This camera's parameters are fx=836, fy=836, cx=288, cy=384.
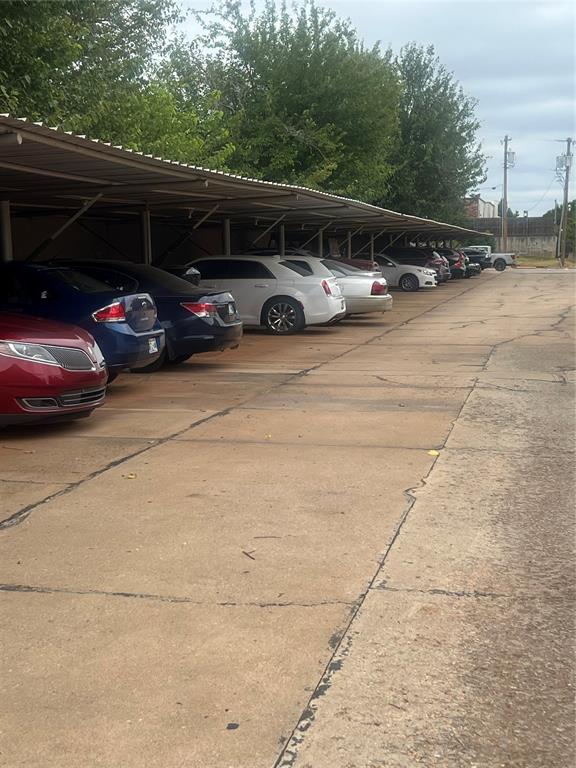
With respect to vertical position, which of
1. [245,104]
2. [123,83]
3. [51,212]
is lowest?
[51,212]

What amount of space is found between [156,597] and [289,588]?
686 millimetres

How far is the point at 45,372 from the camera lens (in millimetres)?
7559

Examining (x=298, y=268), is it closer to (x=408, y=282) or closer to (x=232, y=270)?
(x=232, y=270)

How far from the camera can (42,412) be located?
24.9ft

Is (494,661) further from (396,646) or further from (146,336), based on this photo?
(146,336)

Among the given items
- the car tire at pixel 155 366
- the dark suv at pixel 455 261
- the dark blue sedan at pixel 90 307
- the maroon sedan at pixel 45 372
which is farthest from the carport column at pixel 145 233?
the dark suv at pixel 455 261

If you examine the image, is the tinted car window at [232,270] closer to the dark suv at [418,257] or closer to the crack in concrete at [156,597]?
the crack in concrete at [156,597]

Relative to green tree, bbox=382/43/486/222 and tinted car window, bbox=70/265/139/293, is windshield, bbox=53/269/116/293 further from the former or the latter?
green tree, bbox=382/43/486/222

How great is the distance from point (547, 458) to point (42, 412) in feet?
14.7

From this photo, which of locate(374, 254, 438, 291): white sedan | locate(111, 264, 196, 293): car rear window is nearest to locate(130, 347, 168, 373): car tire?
locate(111, 264, 196, 293): car rear window

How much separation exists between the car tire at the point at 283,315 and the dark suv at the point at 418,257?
20.8m

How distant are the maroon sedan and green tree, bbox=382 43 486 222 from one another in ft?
119

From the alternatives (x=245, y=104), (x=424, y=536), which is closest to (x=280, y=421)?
(x=424, y=536)

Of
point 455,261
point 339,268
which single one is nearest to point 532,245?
point 455,261
